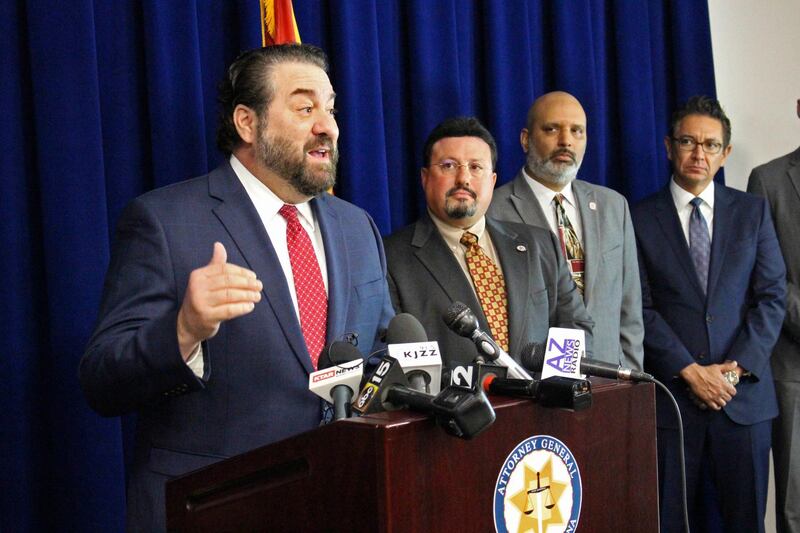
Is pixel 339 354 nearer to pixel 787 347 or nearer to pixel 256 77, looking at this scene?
pixel 256 77

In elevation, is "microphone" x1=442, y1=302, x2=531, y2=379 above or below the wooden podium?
above

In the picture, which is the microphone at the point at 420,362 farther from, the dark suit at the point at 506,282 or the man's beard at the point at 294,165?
the dark suit at the point at 506,282

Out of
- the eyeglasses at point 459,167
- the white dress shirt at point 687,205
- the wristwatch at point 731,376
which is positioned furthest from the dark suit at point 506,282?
the white dress shirt at point 687,205

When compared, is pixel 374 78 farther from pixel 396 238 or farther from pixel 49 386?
pixel 49 386

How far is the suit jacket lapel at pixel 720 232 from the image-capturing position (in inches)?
141

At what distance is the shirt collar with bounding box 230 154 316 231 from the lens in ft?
6.60

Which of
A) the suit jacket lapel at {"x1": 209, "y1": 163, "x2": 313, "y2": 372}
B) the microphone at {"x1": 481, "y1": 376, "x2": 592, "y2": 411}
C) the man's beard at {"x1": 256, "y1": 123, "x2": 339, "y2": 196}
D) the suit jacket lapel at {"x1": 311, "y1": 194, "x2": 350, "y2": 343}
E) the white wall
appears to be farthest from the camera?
the white wall

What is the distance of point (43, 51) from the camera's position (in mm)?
2559

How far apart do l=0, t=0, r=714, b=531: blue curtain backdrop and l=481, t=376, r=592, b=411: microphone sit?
1626mm

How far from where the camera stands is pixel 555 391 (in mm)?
1275

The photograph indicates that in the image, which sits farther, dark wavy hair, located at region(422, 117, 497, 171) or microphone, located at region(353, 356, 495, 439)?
dark wavy hair, located at region(422, 117, 497, 171)

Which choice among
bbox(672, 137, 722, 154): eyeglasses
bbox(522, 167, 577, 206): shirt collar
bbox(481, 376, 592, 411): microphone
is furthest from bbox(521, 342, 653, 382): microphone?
bbox(672, 137, 722, 154): eyeglasses

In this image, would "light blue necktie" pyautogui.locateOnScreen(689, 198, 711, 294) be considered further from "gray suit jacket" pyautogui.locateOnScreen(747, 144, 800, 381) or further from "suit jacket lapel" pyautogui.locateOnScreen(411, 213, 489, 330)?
"suit jacket lapel" pyautogui.locateOnScreen(411, 213, 489, 330)

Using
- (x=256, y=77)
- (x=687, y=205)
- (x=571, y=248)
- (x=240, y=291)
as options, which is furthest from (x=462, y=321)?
(x=687, y=205)
